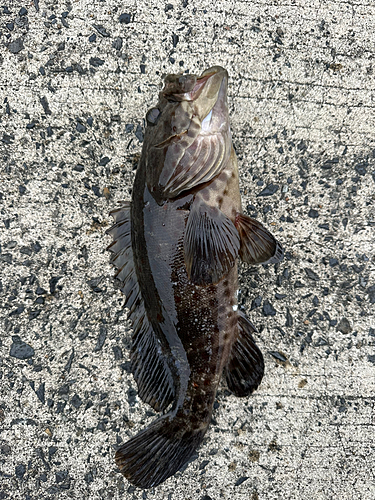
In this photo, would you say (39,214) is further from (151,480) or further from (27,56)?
(151,480)

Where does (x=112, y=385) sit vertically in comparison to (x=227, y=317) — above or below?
below

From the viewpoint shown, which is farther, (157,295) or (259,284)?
(259,284)

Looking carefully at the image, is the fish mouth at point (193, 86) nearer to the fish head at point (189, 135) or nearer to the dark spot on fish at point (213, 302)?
the fish head at point (189, 135)

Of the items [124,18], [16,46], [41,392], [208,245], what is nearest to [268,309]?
[208,245]

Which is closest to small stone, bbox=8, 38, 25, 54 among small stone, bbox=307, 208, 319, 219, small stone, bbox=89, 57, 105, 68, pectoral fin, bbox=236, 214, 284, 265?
small stone, bbox=89, 57, 105, 68

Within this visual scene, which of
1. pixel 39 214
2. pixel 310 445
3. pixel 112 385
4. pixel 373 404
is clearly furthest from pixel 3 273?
pixel 373 404

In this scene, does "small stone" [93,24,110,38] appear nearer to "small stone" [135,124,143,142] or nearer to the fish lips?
"small stone" [135,124,143,142]
